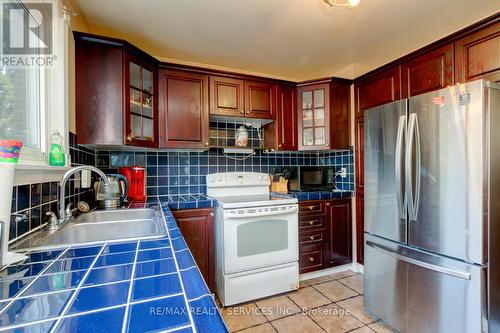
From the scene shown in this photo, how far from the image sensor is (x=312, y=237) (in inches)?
96.9

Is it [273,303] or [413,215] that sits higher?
[413,215]

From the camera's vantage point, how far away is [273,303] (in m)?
2.05

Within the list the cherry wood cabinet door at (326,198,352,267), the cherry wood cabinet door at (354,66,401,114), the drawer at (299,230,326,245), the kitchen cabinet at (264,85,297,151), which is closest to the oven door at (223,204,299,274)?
the drawer at (299,230,326,245)

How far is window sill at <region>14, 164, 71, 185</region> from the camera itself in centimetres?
93

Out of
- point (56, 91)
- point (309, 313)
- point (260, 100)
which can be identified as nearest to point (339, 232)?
point (309, 313)

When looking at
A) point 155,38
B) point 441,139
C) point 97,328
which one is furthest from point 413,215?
point 155,38

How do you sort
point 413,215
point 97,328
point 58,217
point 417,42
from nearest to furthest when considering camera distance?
point 97,328, point 58,217, point 413,215, point 417,42

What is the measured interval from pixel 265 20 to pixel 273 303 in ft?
7.62

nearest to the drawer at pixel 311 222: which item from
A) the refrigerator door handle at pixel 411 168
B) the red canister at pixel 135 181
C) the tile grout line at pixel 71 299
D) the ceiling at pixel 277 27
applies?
the refrigerator door handle at pixel 411 168

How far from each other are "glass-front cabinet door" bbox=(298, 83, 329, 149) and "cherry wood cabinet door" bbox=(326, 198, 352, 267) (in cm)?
67

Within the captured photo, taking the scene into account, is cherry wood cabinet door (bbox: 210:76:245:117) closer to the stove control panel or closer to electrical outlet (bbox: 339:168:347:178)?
the stove control panel

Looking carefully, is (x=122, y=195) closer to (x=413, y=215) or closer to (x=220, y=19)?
(x=220, y=19)

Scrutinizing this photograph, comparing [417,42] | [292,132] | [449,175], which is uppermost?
[417,42]

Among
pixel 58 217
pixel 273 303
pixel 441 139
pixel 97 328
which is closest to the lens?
pixel 97 328
